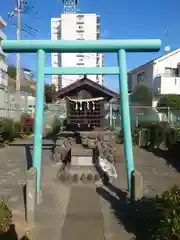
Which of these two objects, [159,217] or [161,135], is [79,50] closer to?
[159,217]

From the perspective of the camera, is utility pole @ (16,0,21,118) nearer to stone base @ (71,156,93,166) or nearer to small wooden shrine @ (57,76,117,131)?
small wooden shrine @ (57,76,117,131)

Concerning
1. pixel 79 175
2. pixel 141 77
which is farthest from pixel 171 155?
pixel 141 77

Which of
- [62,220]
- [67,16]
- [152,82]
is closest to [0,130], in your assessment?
[62,220]

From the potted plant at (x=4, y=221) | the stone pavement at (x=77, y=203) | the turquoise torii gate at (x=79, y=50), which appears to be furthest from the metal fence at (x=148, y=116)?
the potted plant at (x=4, y=221)

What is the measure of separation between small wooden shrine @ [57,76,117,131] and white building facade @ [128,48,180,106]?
17462 millimetres

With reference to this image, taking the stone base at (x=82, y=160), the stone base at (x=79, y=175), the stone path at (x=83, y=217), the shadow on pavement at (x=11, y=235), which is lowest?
the stone path at (x=83, y=217)

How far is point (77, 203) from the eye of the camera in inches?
255

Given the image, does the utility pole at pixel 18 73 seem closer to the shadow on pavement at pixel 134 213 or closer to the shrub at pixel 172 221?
the shadow on pavement at pixel 134 213

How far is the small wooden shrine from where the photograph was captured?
421 inches

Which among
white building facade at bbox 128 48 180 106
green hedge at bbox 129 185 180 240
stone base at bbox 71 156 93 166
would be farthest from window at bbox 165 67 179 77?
green hedge at bbox 129 185 180 240

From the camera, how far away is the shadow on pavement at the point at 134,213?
4776 mm

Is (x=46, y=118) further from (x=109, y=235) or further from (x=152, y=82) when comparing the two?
(x=109, y=235)

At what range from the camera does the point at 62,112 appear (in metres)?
27.3

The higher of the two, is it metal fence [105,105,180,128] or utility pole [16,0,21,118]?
utility pole [16,0,21,118]
